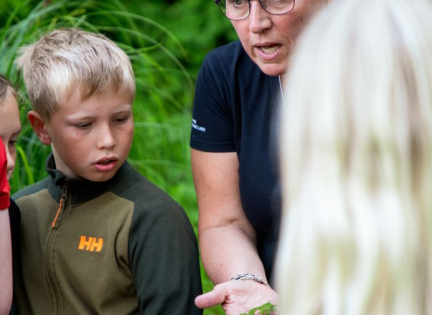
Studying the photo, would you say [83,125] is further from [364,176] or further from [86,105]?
[364,176]

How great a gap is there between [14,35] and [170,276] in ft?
6.39

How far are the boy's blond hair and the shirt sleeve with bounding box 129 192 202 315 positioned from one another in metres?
0.43

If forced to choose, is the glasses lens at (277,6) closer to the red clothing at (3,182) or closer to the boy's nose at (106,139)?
the boy's nose at (106,139)

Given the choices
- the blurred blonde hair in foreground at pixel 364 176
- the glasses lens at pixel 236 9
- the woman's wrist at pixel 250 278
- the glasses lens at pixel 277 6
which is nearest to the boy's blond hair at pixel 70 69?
the glasses lens at pixel 236 9

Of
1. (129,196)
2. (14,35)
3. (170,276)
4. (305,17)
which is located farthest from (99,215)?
(14,35)

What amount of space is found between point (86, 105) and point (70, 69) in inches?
5.7

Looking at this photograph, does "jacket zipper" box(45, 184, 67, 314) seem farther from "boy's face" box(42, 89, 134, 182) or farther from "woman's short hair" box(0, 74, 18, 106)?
"woman's short hair" box(0, 74, 18, 106)

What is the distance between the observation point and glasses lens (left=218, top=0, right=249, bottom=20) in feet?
8.45

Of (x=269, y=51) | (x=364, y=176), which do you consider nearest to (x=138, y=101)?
(x=269, y=51)

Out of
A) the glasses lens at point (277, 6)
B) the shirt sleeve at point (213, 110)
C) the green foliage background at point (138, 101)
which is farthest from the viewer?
the green foliage background at point (138, 101)

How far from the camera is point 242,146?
9.23 feet

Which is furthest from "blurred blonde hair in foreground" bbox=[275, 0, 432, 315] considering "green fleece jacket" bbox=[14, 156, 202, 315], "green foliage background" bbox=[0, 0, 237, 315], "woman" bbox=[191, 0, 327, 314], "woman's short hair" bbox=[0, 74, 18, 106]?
"green foliage background" bbox=[0, 0, 237, 315]

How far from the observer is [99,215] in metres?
2.69

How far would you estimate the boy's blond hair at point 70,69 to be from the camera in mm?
2652
